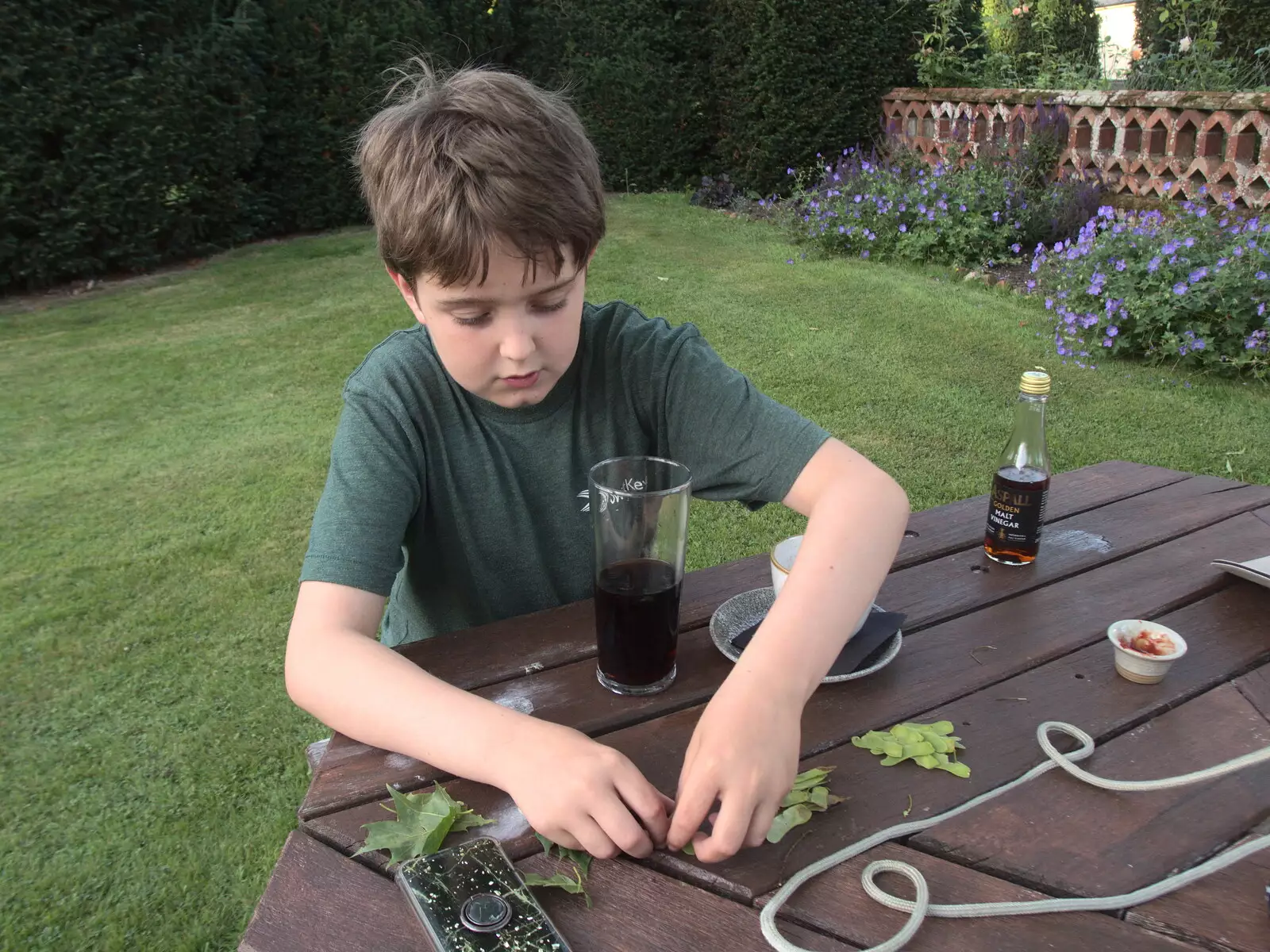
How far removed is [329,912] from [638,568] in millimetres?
531

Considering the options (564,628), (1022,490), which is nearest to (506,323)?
(564,628)

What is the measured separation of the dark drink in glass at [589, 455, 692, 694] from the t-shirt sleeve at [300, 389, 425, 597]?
0.37 metres

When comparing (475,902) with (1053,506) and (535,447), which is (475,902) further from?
(1053,506)

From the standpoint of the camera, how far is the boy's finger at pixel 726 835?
940 millimetres

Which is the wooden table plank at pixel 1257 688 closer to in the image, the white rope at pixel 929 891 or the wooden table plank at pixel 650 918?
the white rope at pixel 929 891

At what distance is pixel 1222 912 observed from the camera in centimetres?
91

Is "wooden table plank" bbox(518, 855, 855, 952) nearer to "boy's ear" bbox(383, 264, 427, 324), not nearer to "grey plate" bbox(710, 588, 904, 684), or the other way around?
"grey plate" bbox(710, 588, 904, 684)

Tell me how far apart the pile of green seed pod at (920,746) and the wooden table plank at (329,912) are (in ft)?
1.87

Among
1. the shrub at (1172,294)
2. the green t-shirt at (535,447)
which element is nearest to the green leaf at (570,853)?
the green t-shirt at (535,447)

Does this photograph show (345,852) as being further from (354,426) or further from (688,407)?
(688,407)

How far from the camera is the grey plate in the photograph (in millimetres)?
1303

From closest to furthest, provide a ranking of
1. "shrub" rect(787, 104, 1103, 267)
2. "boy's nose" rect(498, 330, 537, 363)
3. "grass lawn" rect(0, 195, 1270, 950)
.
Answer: "boy's nose" rect(498, 330, 537, 363)
"grass lawn" rect(0, 195, 1270, 950)
"shrub" rect(787, 104, 1103, 267)

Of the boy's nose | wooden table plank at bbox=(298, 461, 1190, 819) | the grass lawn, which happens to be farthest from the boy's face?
the grass lawn

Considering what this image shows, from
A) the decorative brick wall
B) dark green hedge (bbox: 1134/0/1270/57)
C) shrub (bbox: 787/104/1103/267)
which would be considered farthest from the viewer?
dark green hedge (bbox: 1134/0/1270/57)
